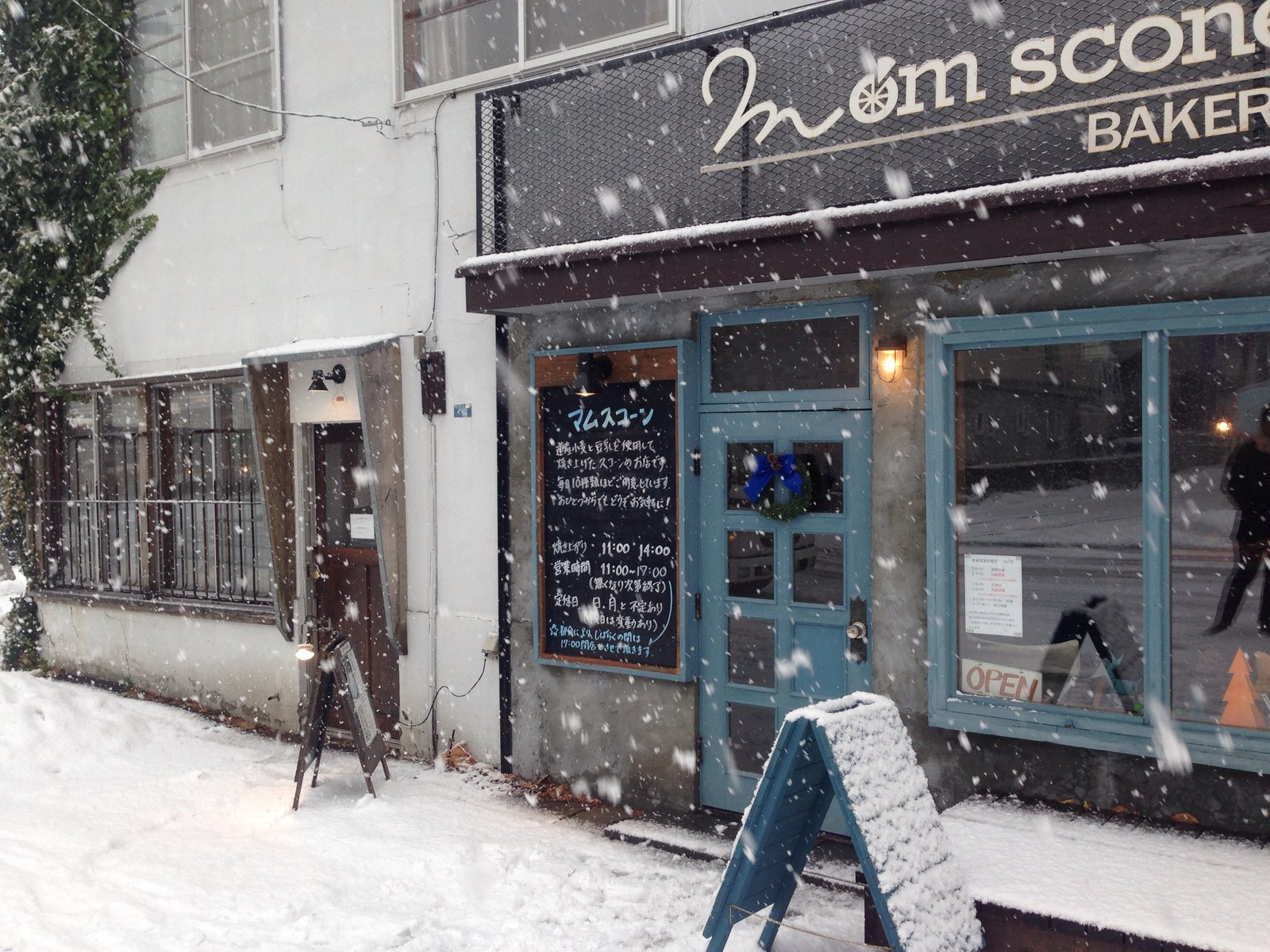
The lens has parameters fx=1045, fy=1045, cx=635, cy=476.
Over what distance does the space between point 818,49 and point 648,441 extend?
2.49 m

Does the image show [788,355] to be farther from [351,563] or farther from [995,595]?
[351,563]

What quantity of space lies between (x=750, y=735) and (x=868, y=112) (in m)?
3.66

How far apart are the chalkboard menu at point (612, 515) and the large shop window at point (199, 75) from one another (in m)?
4.13

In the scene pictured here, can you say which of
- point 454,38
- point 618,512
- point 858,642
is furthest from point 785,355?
point 454,38

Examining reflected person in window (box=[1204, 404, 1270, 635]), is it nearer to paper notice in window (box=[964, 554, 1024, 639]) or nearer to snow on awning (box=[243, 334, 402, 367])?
paper notice in window (box=[964, 554, 1024, 639])

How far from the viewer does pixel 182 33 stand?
971cm

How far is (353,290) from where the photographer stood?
830cm

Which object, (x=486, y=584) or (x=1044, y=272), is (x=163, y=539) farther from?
(x=1044, y=272)

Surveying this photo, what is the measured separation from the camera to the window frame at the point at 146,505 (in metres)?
9.20

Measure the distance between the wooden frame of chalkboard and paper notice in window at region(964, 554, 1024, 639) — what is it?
5.67 feet

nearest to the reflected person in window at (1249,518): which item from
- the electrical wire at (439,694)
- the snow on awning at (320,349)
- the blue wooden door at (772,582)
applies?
the blue wooden door at (772,582)

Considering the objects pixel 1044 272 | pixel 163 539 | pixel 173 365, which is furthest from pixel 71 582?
pixel 1044 272

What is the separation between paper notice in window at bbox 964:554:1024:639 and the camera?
5.47m

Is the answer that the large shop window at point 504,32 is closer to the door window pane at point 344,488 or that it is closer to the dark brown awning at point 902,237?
the dark brown awning at point 902,237
